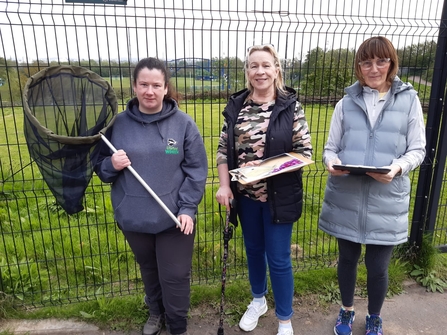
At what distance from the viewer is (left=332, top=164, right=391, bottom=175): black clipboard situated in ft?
7.16

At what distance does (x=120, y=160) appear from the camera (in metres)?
2.22

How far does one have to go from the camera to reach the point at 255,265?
2.85 m

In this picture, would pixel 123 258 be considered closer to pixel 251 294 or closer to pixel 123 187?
pixel 251 294

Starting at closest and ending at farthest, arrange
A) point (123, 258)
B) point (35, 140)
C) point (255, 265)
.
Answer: point (35, 140)
point (255, 265)
point (123, 258)

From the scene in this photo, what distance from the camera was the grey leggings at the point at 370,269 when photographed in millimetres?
2529

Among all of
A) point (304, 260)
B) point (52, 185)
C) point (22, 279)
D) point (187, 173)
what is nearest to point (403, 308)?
point (304, 260)

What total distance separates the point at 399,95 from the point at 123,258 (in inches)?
107

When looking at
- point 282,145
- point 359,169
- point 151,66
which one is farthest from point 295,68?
point 151,66

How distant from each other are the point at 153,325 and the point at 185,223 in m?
1.01

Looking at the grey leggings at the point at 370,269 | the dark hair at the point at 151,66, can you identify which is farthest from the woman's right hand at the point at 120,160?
the grey leggings at the point at 370,269

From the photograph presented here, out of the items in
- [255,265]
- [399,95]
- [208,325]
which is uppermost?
[399,95]

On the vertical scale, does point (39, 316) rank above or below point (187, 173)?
below

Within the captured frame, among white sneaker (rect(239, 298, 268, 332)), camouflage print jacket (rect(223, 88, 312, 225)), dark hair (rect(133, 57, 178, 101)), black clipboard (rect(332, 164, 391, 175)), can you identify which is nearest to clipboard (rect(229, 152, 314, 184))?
camouflage print jacket (rect(223, 88, 312, 225))

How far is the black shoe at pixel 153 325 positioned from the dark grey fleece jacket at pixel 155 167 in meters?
0.90
